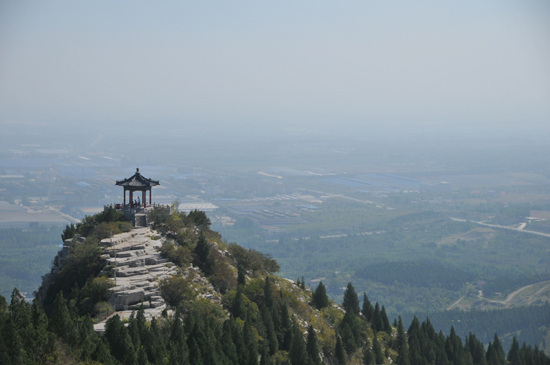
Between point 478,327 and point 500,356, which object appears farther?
point 478,327

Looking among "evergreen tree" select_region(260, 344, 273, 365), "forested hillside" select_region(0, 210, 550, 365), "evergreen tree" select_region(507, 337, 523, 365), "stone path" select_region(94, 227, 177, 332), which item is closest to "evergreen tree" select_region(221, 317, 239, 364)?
"forested hillside" select_region(0, 210, 550, 365)

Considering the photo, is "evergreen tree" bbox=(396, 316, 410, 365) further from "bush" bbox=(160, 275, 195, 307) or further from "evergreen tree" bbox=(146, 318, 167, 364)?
"evergreen tree" bbox=(146, 318, 167, 364)

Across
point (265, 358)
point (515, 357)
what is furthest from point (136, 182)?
point (515, 357)

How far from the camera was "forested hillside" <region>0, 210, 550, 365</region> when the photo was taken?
26125 mm

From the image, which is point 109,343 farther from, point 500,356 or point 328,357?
point 500,356

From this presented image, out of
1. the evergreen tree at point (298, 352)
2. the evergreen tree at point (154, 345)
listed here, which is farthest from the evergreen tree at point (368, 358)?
the evergreen tree at point (154, 345)

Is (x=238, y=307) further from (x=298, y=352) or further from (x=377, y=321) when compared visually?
(x=377, y=321)

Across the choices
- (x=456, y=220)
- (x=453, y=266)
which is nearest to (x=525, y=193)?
(x=456, y=220)

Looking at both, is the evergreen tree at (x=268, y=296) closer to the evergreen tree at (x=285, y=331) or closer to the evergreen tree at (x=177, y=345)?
the evergreen tree at (x=285, y=331)

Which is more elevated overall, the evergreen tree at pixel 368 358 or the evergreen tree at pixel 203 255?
the evergreen tree at pixel 203 255

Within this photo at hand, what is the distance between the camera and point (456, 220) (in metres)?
150

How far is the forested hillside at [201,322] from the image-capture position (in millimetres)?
26125

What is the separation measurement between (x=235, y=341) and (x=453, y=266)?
8580cm

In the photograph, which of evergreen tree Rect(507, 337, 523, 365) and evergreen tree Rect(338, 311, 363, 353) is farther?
evergreen tree Rect(507, 337, 523, 365)
